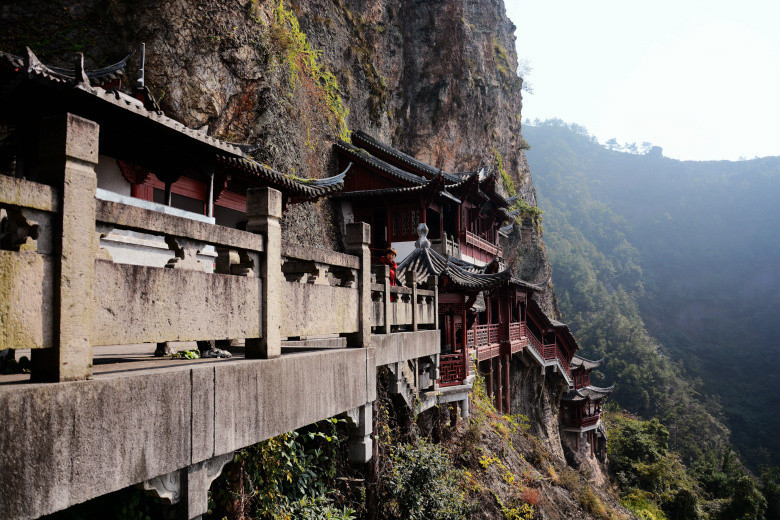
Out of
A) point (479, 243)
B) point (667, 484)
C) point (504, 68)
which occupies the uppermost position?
point (504, 68)

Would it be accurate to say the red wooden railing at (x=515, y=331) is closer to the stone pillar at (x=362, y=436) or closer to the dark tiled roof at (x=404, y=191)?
the dark tiled roof at (x=404, y=191)

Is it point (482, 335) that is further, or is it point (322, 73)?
point (322, 73)

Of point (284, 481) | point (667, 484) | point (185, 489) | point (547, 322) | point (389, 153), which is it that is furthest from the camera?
point (667, 484)

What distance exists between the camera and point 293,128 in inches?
786

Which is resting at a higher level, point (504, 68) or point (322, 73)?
point (504, 68)

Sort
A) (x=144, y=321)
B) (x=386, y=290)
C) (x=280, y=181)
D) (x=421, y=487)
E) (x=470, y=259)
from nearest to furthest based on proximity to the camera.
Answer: (x=144, y=321) < (x=386, y=290) < (x=421, y=487) < (x=280, y=181) < (x=470, y=259)

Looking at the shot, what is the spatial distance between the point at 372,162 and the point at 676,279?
82751 millimetres

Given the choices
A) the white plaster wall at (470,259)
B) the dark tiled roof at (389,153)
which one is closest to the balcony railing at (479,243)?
the white plaster wall at (470,259)

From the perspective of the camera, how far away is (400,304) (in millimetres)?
8422

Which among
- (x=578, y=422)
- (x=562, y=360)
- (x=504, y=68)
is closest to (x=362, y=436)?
(x=562, y=360)

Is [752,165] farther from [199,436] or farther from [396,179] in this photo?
[199,436]

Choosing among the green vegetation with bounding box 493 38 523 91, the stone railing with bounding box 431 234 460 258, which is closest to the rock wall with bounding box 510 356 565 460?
the stone railing with bounding box 431 234 460 258

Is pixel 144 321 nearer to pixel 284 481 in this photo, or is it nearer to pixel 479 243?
pixel 284 481

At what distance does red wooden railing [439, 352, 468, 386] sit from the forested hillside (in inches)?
1510
